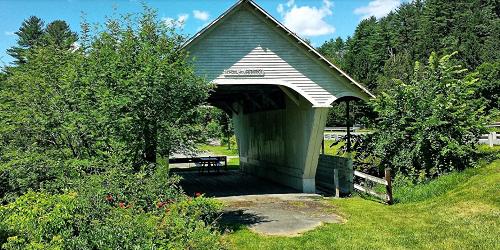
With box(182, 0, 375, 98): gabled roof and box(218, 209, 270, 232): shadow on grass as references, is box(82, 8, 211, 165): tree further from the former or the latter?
box(182, 0, 375, 98): gabled roof

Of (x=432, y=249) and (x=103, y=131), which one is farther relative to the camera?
(x=103, y=131)

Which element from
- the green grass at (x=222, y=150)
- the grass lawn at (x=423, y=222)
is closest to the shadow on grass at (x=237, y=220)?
the grass lawn at (x=423, y=222)

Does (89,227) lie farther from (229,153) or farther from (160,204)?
(229,153)

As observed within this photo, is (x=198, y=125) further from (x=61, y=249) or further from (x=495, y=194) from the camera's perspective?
(x=495, y=194)

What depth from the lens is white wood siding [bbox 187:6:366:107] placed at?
15258 millimetres

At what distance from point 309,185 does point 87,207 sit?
37.5 ft

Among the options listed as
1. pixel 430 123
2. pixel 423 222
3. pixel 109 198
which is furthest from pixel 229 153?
pixel 109 198

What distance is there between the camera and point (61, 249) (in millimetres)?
5910

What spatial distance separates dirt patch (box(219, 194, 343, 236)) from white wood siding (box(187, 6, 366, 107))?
3482 millimetres

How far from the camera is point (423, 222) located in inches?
430

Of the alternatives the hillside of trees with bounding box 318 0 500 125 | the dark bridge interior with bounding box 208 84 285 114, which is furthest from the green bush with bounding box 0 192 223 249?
the hillside of trees with bounding box 318 0 500 125

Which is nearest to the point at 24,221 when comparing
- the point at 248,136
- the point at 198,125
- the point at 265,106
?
the point at 198,125

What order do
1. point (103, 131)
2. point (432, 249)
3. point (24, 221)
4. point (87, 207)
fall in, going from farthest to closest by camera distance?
point (103, 131)
point (432, 249)
point (87, 207)
point (24, 221)

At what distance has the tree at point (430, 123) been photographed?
14.8m
